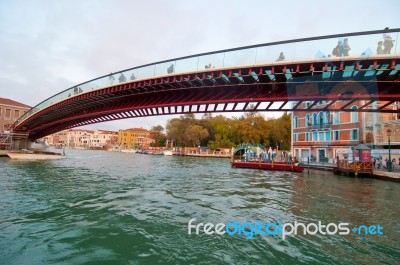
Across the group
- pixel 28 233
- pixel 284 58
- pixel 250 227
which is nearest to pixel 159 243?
pixel 250 227

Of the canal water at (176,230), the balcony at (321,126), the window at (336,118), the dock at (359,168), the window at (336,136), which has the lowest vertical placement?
the canal water at (176,230)

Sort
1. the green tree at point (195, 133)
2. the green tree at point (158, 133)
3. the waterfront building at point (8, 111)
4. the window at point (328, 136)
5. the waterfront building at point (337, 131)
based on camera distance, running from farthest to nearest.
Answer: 1. the green tree at point (158, 133)
2. the green tree at point (195, 133)
3. the waterfront building at point (8, 111)
4. the window at point (328, 136)
5. the waterfront building at point (337, 131)

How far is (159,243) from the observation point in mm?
6039

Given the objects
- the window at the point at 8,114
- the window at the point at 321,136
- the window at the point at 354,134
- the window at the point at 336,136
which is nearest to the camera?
the window at the point at 354,134

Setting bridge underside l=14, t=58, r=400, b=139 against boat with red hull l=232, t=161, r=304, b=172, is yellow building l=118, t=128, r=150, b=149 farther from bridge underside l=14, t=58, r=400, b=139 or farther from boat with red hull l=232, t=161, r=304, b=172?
bridge underside l=14, t=58, r=400, b=139

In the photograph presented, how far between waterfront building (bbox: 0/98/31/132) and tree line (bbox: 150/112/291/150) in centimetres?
4605

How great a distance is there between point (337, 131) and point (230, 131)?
48193 mm

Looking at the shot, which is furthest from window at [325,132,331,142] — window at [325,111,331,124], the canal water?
the canal water

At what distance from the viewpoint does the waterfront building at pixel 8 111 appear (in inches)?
2052

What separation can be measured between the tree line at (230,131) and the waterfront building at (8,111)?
46.0 m

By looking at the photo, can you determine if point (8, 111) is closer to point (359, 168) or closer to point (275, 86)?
point (275, 86)

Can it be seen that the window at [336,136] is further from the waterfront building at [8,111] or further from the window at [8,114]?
the window at [8,114]

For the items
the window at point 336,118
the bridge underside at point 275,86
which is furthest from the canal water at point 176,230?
the window at point 336,118

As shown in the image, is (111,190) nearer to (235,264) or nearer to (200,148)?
(235,264)
